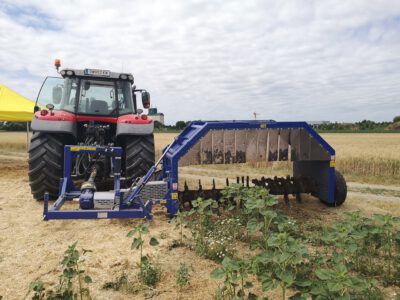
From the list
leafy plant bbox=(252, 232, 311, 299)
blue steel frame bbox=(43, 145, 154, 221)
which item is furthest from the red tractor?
leafy plant bbox=(252, 232, 311, 299)

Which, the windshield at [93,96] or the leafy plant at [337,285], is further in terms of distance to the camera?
the windshield at [93,96]

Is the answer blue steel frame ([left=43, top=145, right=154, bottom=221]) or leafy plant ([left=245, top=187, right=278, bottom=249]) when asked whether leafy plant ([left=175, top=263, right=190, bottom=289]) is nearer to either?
leafy plant ([left=245, top=187, right=278, bottom=249])

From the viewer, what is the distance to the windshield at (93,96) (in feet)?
20.9

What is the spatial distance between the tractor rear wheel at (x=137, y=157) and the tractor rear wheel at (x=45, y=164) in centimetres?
111

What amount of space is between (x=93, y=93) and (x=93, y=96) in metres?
0.07

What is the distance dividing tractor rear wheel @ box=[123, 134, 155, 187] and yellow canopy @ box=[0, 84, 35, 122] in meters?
7.81

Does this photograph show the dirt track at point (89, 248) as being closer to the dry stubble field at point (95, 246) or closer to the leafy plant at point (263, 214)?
the dry stubble field at point (95, 246)

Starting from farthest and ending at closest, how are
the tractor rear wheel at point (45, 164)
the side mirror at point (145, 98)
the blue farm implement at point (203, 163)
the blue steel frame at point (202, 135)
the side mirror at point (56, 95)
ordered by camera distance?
the side mirror at point (145, 98) < the side mirror at point (56, 95) < the tractor rear wheel at point (45, 164) < the blue steel frame at point (202, 135) < the blue farm implement at point (203, 163)

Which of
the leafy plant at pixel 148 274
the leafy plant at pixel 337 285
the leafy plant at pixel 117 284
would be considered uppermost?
the leafy plant at pixel 337 285

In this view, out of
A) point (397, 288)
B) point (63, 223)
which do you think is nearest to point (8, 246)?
point (63, 223)

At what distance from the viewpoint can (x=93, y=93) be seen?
6.56 meters

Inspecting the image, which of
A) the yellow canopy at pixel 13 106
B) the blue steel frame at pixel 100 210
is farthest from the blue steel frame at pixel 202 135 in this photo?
the yellow canopy at pixel 13 106

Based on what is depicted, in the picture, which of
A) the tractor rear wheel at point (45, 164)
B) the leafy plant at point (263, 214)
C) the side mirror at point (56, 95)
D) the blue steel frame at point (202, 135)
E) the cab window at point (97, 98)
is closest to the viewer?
the leafy plant at point (263, 214)

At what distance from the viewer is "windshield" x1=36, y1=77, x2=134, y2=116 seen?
636 cm
